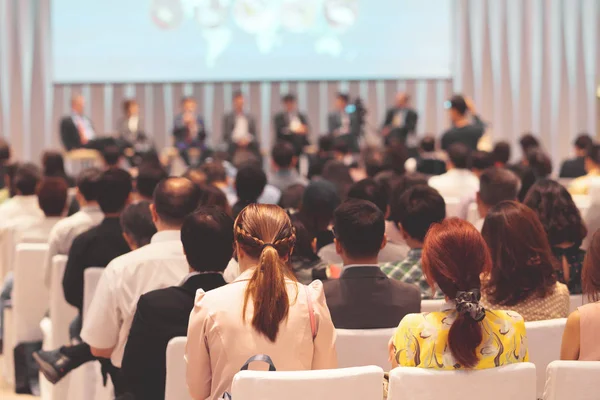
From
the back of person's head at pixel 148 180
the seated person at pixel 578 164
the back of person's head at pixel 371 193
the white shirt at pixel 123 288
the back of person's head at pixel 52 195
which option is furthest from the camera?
the seated person at pixel 578 164

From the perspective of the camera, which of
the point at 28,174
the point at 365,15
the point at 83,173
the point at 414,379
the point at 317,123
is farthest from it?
the point at 317,123

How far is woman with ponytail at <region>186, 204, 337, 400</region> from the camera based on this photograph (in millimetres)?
2223

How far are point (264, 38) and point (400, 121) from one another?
2.36m

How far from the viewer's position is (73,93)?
13.0 meters

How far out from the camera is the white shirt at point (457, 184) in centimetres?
580

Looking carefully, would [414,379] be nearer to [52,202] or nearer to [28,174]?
[52,202]

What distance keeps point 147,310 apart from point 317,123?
10.4m

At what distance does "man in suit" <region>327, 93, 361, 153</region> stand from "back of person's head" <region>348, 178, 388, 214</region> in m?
6.59

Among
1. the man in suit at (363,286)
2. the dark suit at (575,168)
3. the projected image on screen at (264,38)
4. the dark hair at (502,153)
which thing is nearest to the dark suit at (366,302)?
the man in suit at (363,286)

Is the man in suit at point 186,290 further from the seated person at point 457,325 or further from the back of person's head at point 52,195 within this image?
the back of person's head at point 52,195

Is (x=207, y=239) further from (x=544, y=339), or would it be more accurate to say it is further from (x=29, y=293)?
(x=29, y=293)

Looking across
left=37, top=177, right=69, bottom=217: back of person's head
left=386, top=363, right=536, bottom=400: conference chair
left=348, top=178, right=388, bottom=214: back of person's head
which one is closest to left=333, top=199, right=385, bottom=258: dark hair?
left=386, top=363, right=536, bottom=400: conference chair

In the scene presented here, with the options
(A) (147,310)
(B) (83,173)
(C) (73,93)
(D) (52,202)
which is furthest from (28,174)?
(C) (73,93)

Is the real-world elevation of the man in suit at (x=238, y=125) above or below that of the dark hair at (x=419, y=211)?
above
